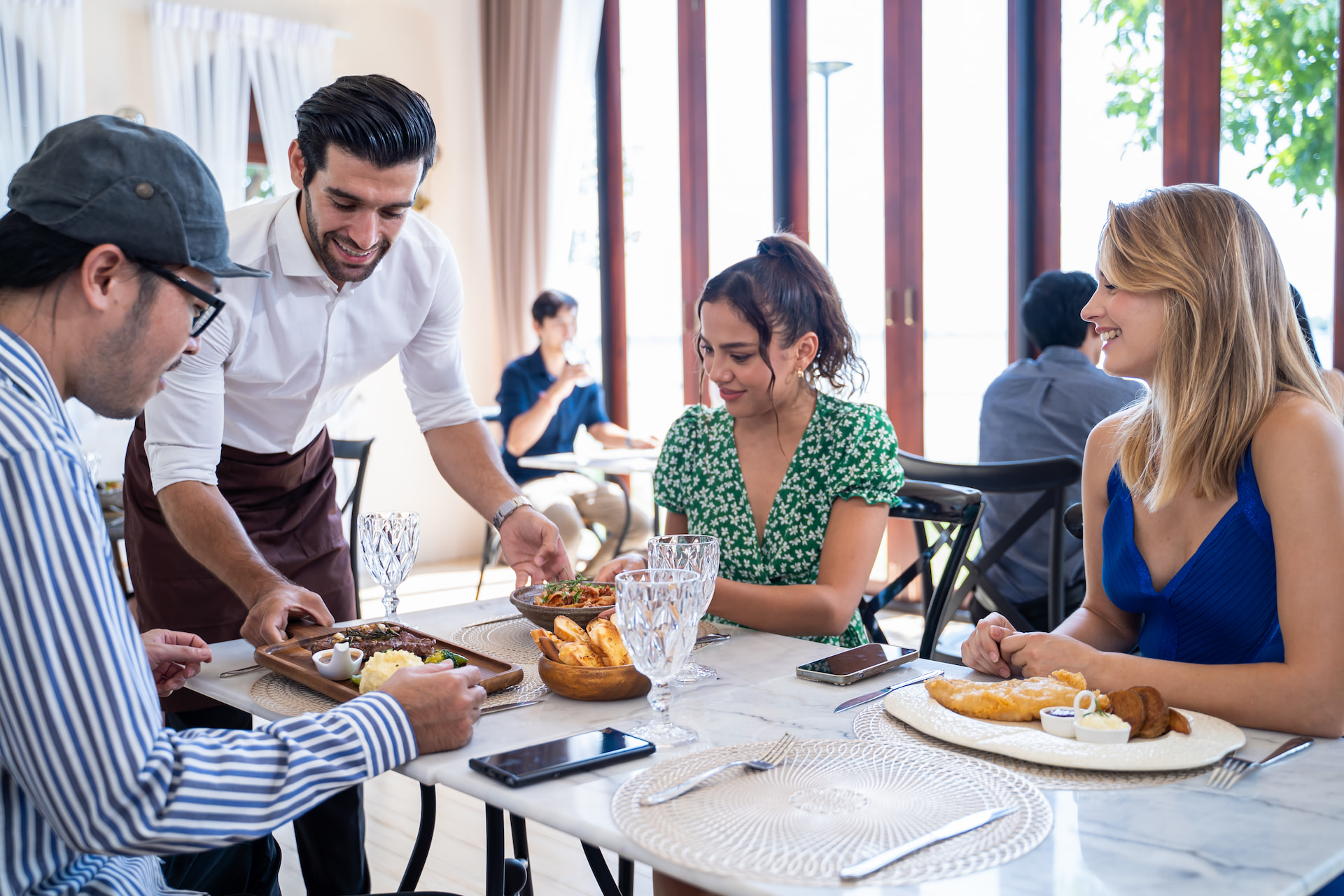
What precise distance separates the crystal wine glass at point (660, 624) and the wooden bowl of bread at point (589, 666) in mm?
144

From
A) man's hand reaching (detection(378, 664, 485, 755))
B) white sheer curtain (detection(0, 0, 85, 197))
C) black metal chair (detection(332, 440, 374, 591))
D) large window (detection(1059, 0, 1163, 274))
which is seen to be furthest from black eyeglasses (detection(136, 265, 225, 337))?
white sheer curtain (detection(0, 0, 85, 197))

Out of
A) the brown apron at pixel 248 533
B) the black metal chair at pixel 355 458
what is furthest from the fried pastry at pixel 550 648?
the black metal chair at pixel 355 458

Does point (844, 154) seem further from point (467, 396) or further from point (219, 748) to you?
point (219, 748)

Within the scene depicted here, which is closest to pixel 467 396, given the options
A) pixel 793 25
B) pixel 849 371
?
pixel 849 371

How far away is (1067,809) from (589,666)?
0.58m

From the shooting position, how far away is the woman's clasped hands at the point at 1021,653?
136 cm

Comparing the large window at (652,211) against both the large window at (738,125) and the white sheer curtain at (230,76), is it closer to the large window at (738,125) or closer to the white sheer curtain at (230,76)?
the large window at (738,125)

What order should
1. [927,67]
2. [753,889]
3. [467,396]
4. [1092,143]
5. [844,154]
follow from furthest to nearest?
[844,154] < [927,67] < [1092,143] < [467,396] < [753,889]

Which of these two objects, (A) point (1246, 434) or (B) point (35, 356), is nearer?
(B) point (35, 356)

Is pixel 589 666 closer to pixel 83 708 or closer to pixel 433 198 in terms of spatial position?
pixel 83 708

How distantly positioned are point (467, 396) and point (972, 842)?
1.73 meters

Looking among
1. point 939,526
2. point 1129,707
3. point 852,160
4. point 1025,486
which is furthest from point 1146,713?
point 852,160

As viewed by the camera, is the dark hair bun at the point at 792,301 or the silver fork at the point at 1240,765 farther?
the dark hair bun at the point at 792,301

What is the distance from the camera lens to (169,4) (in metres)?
5.68
